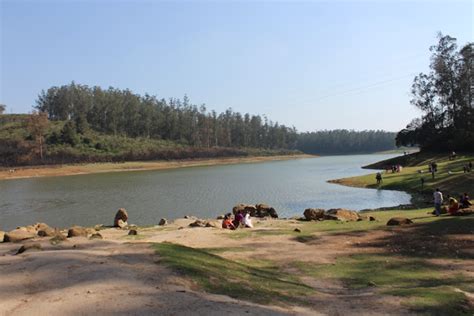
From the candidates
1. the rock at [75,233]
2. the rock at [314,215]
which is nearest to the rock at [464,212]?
the rock at [314,215]

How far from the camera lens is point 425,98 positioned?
95.2 m

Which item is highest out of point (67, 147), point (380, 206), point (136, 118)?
point (136, 118)

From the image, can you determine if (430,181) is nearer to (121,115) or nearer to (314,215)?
(314,215)

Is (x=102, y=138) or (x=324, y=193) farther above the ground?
(x=102, y=138)

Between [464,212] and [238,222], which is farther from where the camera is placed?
[238,222]

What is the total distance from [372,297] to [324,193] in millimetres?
41589

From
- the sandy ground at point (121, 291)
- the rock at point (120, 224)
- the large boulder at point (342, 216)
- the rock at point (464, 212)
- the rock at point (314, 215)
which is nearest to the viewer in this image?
the sandy ground at point (121, 291)

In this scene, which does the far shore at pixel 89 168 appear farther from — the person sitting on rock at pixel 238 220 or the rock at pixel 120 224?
the person sitting on rock at pixel 238 220

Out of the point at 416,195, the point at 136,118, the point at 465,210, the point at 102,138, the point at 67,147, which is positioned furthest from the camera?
the point at 136,118

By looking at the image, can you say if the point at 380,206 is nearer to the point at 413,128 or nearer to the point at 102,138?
the point at 413,128

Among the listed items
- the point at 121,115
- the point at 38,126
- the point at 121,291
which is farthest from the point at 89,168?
the point at 121,291

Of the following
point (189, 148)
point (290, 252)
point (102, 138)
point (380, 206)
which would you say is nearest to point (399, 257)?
point (290, 252)

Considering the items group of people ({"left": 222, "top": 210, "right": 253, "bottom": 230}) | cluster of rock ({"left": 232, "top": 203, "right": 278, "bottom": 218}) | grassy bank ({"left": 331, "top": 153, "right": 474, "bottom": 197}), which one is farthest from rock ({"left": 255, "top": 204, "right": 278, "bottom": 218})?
grassy bank ({"left": 331, "top": 153, "right": 474, "bottom": 197})

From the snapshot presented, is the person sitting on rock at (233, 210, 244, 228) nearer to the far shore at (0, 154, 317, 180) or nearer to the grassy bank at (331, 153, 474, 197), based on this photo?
the grassy bank at (331, 153, 474, 197)
